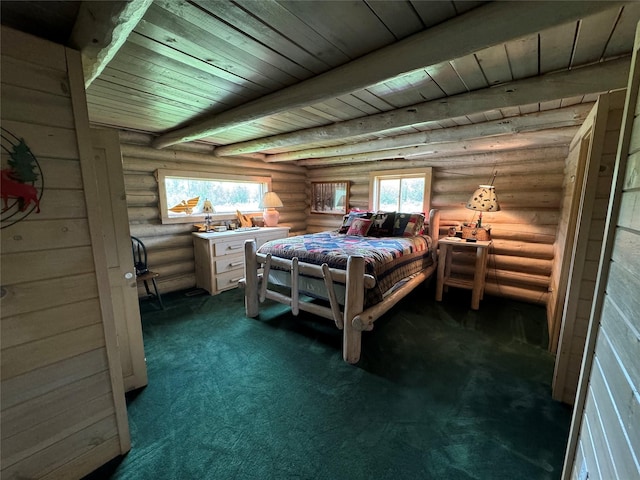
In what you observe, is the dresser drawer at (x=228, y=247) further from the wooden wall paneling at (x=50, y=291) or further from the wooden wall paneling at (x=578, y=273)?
the wooden wall paneling at (x=578, y=273)

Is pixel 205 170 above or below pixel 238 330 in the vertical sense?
above

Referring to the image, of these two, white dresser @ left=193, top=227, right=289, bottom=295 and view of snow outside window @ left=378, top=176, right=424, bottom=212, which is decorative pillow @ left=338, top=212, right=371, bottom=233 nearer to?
view of snow outside window @ left=378, top=176, right=424, bottom=212

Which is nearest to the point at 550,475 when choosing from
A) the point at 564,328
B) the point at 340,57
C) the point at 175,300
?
the point at 564,328

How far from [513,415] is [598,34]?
213 cm

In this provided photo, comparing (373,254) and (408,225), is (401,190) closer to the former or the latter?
(408,225)

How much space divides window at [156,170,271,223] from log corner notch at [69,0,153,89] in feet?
8.74

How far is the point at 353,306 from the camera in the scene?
2.18 m

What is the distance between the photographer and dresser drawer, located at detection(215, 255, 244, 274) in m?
3.69

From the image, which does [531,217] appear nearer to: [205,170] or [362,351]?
[362,351]

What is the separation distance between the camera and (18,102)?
3.22 ft

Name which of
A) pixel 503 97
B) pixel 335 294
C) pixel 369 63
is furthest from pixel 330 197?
pixel 369 63

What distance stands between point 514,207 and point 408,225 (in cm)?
139

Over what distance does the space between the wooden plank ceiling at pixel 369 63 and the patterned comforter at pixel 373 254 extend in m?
1.20

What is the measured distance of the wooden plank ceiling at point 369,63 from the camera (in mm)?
1079
